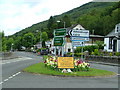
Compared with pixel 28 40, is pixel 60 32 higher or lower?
lower

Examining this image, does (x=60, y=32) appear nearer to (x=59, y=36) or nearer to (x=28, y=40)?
(x=59, y=36)

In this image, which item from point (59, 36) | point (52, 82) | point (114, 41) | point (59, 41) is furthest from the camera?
point (114, 41)

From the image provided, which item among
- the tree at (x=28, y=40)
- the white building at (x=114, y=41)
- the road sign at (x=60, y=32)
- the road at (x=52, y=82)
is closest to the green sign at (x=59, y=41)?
the road sign at (x=60, y=32)

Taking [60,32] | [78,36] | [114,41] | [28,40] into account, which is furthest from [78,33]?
[28,40]

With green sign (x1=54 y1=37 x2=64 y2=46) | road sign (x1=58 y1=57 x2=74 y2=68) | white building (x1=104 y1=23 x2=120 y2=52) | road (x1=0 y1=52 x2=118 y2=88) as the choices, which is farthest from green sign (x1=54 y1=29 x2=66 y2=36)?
white building (x1=104 y1=23 x2=120 y2=52)

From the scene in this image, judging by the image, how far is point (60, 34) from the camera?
20469 millimetres

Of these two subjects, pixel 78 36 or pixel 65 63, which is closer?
pixel 65 63

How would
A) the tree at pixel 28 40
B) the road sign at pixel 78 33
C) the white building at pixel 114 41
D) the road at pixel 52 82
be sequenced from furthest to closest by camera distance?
the tree at pixel 28 40
the white building at pixel 114 41
the road sign at pixel 78 33
the road at pixel 52 82

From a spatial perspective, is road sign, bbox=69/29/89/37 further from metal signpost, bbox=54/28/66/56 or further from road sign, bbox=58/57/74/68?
road sign, bbox=58/57/74/68

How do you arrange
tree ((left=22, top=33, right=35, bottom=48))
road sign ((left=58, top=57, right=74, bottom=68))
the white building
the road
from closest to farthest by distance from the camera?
the road
road sign ((left=58, top=57, right=74, bottom=68))
the white building
tree ((left=22, top=33, right=35, bottom=48))

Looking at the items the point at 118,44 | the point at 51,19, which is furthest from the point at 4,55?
the point at 51,19

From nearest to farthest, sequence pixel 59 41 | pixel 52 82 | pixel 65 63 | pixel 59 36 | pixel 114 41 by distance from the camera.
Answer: pixel 52 82
pixel 65 63
pixel 59 36
pixel 59 41
pixel 114 41

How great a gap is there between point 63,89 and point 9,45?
17462cm

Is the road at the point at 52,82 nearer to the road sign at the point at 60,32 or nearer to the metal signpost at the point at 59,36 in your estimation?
the road sign at the point at 60,32
